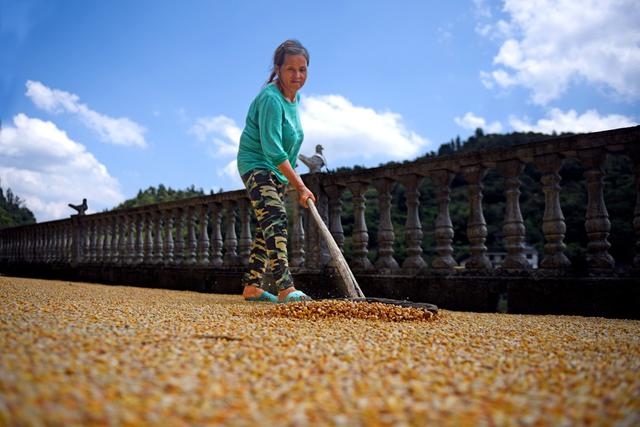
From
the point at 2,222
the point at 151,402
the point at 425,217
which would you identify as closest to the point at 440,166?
the point at 151,402

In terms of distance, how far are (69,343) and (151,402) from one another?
82 centimetres

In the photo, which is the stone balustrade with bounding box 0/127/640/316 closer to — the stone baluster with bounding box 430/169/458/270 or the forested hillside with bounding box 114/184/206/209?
the stone baluster with bounding box 430/169/458/270

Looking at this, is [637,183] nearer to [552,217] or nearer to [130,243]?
[552,217]

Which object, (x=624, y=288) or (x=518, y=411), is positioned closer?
(x=518, y=411)

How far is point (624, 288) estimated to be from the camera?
3668 mm

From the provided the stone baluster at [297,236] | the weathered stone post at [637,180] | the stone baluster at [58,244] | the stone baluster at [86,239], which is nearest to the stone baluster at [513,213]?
the weathered stone post at [637,180]

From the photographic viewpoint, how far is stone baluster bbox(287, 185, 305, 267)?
5961 millimetres

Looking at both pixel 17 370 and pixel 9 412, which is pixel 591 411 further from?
pixel 17 370

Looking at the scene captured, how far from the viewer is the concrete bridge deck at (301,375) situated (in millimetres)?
1200

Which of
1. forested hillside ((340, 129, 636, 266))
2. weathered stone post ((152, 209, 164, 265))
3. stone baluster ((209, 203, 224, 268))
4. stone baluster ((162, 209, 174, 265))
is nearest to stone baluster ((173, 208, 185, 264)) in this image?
stone baluster ((162, 209, 174, 265))

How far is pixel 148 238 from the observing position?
888 cm

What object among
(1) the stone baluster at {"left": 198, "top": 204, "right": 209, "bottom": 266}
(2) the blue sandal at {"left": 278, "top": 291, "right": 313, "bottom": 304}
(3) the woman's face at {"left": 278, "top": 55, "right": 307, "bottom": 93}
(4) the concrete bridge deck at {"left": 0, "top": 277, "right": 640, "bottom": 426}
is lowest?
(4) the concrete bridge deck at {"left": 0, "top": 277, "right": 640, "bottom": 426}

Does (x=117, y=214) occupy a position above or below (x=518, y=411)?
above

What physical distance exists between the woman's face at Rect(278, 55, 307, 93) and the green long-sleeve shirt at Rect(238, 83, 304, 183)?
0.36 feet
